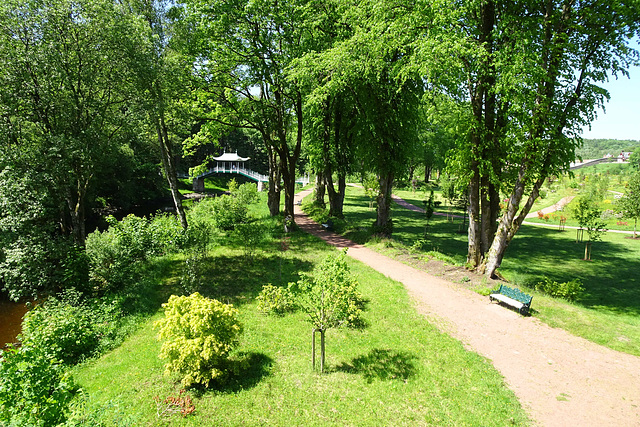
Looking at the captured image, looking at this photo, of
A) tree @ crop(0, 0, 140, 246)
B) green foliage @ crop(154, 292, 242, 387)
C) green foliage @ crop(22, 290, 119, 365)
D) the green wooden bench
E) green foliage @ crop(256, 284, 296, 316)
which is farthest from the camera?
tree @ crop(0, 0, 140, 246)

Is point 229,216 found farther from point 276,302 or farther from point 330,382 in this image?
point 330,382

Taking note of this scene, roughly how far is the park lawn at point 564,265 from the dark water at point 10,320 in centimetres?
1440

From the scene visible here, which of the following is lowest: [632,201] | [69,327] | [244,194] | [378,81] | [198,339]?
[69,327]

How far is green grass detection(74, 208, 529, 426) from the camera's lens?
20.9 ft

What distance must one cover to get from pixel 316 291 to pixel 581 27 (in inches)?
450

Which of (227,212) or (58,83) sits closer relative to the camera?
(58,83)

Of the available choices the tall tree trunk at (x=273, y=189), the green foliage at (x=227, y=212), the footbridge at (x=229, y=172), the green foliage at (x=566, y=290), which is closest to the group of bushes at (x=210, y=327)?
the green foliage at (x=566, y=290)

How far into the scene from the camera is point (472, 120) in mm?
11781

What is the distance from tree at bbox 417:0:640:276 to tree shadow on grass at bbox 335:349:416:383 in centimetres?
664

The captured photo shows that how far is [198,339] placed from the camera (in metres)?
7.01

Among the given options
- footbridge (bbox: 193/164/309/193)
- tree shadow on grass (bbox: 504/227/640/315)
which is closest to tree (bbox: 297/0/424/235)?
tree shadow on grass (bbox: 504/227/640/315)

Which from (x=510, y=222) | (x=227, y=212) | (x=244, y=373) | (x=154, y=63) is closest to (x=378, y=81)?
(x=510, y=222)

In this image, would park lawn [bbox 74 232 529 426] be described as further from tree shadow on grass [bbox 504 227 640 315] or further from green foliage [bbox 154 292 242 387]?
tree shadow on grass [bbox 504 227 640 315]

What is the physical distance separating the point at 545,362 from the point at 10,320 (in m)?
16.4
